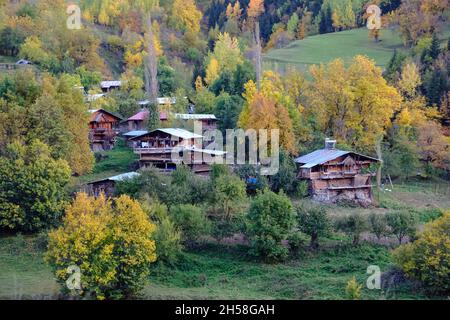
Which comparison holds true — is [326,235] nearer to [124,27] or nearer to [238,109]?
[238,109]

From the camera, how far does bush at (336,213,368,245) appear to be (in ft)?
123

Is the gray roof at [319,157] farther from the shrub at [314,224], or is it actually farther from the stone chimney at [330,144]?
the shrub at [314,224]

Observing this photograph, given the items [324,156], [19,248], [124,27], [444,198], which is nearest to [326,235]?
[324,156]

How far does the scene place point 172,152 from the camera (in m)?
46.6

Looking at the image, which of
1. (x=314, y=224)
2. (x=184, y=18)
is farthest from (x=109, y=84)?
(x=314, y=224)

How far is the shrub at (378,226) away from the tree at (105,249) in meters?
12.1

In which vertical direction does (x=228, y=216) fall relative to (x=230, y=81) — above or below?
below

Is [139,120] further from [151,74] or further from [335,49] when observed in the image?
[335,49]

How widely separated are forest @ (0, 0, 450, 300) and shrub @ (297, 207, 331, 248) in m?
0.06

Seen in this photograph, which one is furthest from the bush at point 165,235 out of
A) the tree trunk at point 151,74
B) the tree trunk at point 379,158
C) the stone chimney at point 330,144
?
the tree trunk at point 151,74

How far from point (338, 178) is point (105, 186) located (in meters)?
14.1

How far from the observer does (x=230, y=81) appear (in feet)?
206

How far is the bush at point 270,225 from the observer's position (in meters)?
36.2
